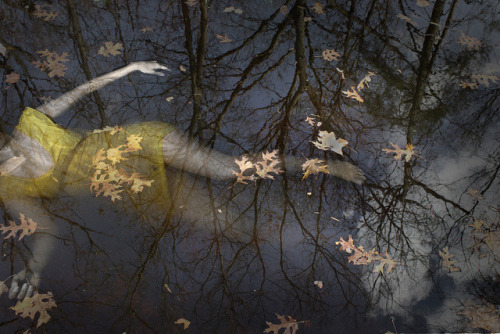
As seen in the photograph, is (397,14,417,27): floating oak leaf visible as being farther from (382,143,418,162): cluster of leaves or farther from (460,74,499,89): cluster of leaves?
(382,143,418,162): cluster of leaves

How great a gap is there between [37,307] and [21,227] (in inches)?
21.5

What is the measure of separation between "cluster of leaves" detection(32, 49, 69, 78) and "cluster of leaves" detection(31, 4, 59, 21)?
0.76 metres

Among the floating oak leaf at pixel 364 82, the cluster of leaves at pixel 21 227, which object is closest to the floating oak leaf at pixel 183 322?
the cluster of leaves at pixel 21 227

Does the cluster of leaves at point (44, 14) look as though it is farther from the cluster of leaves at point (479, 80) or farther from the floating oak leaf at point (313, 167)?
the cluster of leaves at point (479, 80)

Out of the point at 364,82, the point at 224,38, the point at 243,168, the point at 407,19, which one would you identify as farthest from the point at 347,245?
the point at 407,19

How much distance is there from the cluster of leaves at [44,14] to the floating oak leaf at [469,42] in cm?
488

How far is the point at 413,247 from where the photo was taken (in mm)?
2035

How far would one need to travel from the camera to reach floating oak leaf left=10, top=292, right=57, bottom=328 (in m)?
1.62

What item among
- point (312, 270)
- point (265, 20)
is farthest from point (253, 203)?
point (265, 20)

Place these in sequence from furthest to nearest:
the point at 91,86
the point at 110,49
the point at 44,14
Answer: the point at 44,14 → the point at 110,49 → the point at 91,86

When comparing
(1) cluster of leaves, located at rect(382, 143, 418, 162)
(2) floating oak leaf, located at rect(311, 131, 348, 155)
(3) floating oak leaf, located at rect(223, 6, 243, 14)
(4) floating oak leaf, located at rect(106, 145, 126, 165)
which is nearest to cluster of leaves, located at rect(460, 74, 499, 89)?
(1) cluster of leaves, located at rect(382, 143, 418, 162)

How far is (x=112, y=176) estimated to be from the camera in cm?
222

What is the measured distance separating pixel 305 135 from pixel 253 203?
0.85 m

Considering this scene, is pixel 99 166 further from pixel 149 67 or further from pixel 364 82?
pixel 364 82
